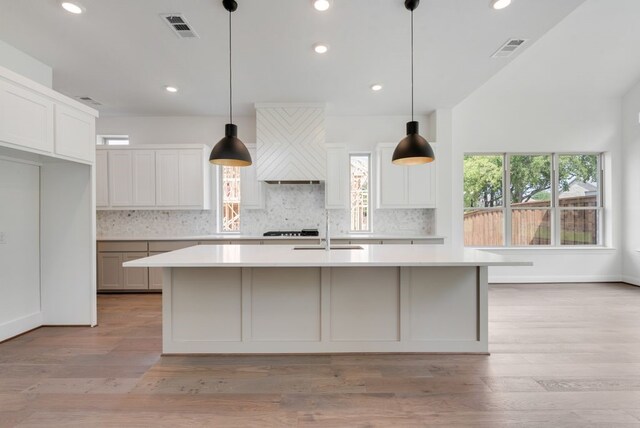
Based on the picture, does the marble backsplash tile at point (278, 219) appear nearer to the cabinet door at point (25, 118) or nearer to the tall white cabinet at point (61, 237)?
the tall white cabinet at point (61, 237)

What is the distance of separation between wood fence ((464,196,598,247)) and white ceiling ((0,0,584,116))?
2.36m

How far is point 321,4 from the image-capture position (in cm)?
249

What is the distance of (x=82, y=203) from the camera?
3379mm

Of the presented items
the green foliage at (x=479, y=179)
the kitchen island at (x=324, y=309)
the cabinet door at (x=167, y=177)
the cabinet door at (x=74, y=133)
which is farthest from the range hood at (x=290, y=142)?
the green foliage at (x=479, y=179)

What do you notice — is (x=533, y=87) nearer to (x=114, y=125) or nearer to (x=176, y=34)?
(x=176, y=34)

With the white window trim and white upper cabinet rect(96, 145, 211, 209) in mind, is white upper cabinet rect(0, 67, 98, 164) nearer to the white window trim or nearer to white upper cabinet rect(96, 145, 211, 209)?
white upper cabinet rect(96, 145, 211, 209)

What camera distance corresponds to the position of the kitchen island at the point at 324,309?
8.68 feet

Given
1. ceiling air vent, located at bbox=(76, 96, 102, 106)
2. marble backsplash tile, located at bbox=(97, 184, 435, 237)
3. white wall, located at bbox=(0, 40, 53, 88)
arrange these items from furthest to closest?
marble backsplash tile, located at bbox=(97, 184, 435, 237) → ceiling air vent, located at bbox=(76, 96, 102, 106) → white wall, located at bbox=(0, 40, 53, 88)

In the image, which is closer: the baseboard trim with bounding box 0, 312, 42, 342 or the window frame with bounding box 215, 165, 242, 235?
the baseboard trim with bounding box 0, 312, 42, 342

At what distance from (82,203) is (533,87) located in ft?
22.5

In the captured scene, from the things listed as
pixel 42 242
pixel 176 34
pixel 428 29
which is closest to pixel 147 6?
pixel 176 34

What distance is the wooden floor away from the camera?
1832 millimetres

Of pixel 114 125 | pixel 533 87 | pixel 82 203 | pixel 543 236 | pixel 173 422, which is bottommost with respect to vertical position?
pixel 173 422

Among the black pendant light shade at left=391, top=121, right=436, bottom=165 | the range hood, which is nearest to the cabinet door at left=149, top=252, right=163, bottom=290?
the range hood
